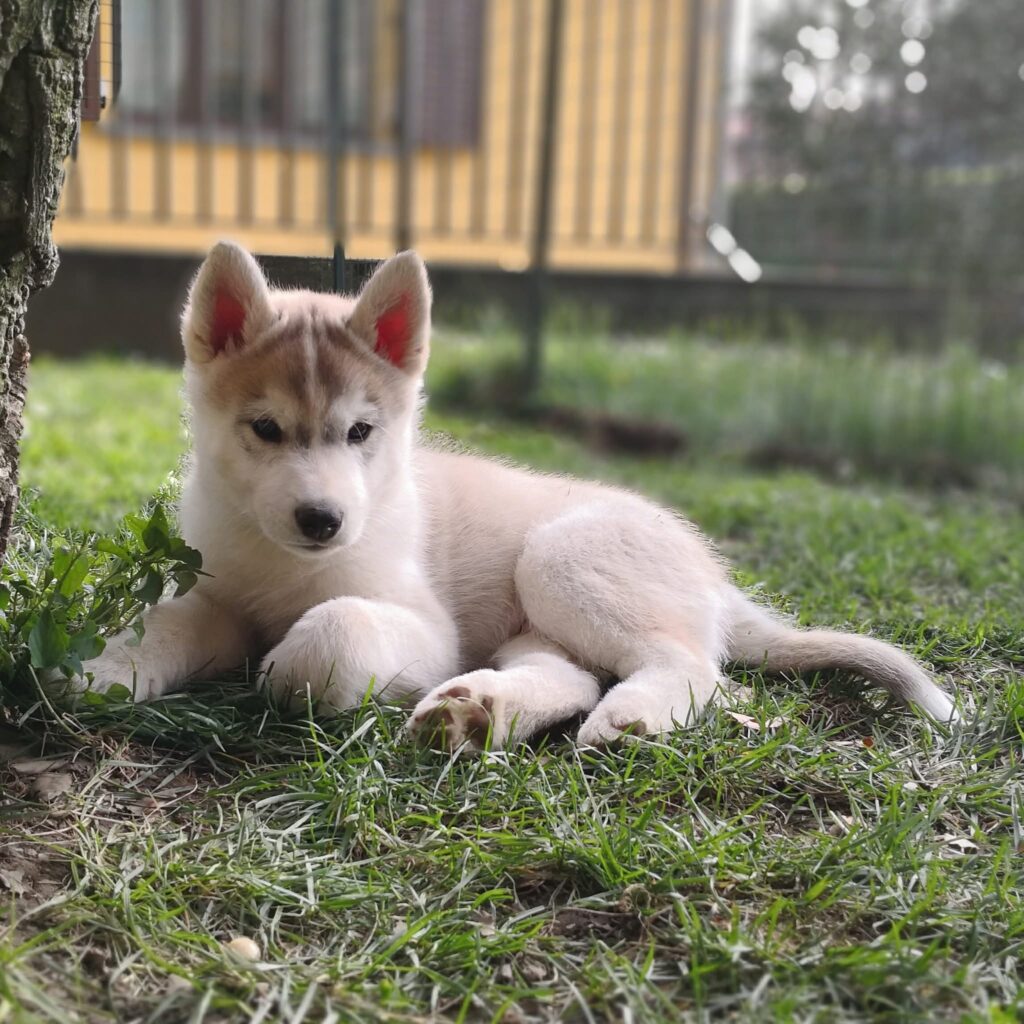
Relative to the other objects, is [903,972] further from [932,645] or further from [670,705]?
[932,645]

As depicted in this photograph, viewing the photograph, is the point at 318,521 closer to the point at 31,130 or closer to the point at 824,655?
the point at 31,130

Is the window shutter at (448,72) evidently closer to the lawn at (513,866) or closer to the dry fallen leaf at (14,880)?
the lawn at (513,866)

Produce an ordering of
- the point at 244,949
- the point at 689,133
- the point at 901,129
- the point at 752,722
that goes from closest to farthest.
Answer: the point at 244,949
the point at 752,722
the point at 901,129
the point at 689,133

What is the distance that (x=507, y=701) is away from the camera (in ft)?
8.48

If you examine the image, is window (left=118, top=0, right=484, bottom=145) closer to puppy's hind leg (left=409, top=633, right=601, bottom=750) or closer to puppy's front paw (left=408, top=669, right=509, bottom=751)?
puppy's hind leg (left=409, top=633, right=601, bottom=750)

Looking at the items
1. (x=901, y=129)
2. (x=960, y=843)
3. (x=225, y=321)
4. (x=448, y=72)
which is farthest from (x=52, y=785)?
(x=448, y=72)

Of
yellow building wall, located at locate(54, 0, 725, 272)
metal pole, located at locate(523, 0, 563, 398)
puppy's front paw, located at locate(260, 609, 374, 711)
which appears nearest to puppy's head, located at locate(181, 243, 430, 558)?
puppy's front paw, located at locate(260, 609, 374, 711)

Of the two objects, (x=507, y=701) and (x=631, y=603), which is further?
(x=631, y=603)

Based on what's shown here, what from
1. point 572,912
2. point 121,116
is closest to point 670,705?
point 572,912

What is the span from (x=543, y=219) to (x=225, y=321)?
650cm

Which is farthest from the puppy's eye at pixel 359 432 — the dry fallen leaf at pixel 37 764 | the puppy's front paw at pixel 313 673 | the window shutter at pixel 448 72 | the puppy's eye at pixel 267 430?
the window shutter at pixel 448 72

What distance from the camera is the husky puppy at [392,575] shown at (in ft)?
8.58

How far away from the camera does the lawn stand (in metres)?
1.86

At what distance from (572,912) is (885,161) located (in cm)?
751
